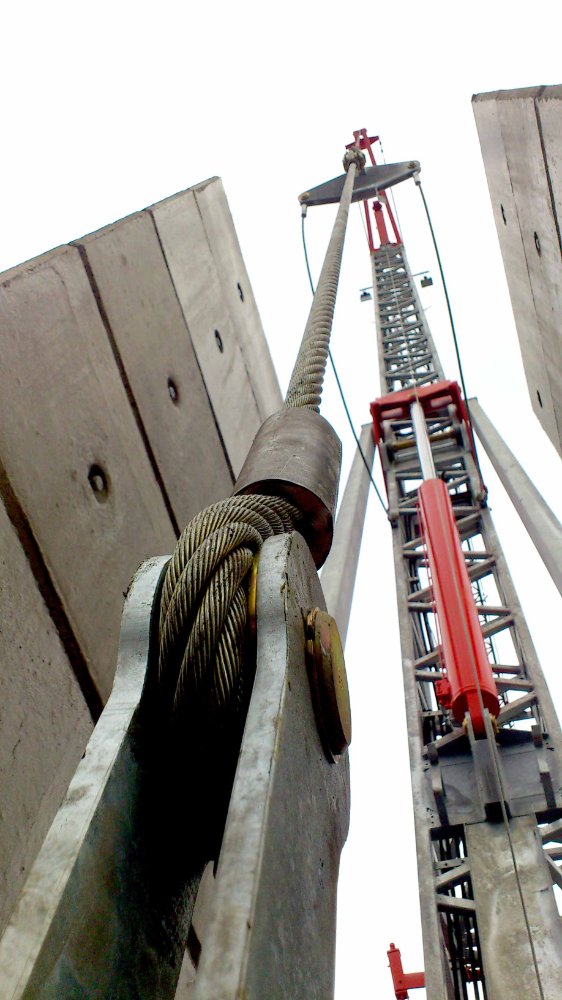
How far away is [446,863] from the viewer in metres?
4.86

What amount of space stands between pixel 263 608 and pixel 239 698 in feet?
0.41

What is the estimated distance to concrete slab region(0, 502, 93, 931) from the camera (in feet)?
6.12

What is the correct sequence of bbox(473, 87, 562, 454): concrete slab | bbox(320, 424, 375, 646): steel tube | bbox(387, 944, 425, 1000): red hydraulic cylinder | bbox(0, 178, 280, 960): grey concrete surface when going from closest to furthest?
1. bbox(0, 178, 280, 960): grey concrete surface
2. bbox(473, 87, 562, 454): concrete slab
3. bbox(320, 424, 375, 646): steel tube
4. bbox(387, 944, 425, 1000): red hydraulic cylinder

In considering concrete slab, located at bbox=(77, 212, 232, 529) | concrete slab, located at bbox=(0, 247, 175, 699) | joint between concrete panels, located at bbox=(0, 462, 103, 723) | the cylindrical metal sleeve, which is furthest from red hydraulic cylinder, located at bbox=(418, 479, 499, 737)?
the cylindrical metal sleeve

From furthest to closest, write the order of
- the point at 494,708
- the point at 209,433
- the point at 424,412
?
the point at 424,412, the point at 494,708, the point at 209,433

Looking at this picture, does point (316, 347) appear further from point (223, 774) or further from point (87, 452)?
point (223, 774)

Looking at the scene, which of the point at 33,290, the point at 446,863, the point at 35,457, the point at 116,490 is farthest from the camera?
the point at 446,863

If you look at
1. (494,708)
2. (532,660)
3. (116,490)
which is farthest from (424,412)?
(116,490)

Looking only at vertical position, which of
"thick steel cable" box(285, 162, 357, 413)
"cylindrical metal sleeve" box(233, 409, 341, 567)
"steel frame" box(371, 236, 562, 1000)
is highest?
"thick steel cable" box(285, 162, 357, 413)

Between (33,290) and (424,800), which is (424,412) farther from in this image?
(33,290)

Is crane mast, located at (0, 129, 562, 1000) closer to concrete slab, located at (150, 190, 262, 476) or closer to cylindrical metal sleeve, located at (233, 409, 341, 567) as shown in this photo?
cylindrical metal sleeve, located at (233, 409, 341, 567)

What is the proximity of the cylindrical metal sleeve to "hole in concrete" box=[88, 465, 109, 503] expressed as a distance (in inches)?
39.6

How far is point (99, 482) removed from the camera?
2684mm

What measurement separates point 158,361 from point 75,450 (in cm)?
91
